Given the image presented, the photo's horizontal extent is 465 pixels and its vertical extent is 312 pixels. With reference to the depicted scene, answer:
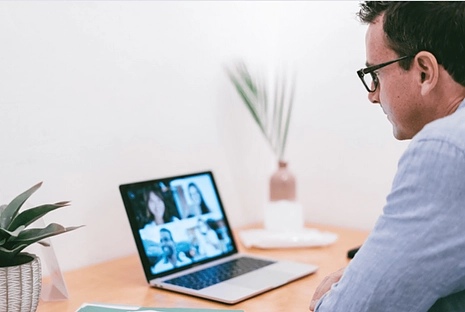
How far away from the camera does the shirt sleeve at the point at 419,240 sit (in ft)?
2.71

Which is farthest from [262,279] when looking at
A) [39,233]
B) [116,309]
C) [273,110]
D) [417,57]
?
[273,110]

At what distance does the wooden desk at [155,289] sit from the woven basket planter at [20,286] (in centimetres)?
15

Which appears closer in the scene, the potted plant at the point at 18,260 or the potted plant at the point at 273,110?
the potted plant at the point at 18,260

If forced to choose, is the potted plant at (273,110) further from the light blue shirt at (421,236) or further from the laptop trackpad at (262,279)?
the light blue shirt at (421,236)

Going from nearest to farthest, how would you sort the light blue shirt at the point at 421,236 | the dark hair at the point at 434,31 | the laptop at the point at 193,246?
the light blue shirt at the point at 421,236
the dark hair at the point at 434,31
the laptop at the point at 193,246

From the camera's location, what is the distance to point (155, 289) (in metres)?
1.33

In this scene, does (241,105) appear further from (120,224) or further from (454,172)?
(454,172)

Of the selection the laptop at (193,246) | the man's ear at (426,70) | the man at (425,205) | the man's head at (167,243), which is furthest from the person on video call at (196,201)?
the man's ear at (426,70)

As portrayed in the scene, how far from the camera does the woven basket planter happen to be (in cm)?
102

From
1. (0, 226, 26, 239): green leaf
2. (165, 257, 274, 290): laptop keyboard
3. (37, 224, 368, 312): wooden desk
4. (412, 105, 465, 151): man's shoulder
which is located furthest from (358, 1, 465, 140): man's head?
(0, 226, 26, 239): green leaf

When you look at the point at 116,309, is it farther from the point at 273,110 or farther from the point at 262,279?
the point at 273,110

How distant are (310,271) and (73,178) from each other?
0.62 m

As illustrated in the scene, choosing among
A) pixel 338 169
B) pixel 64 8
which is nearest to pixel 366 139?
pixel 338 169

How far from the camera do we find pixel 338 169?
1.90 metres
